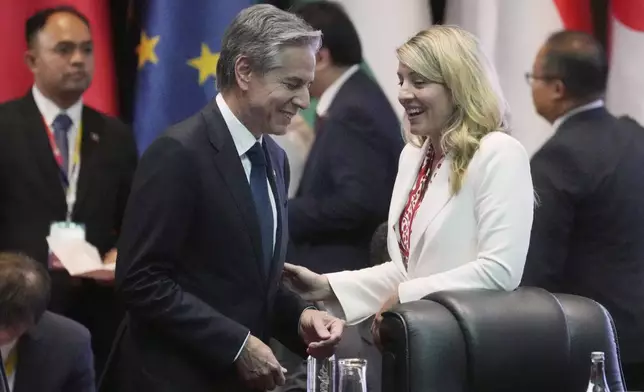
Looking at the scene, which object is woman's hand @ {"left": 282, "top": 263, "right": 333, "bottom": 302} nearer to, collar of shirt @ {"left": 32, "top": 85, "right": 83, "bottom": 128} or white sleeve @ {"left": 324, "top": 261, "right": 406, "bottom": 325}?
white sleeve @ {"left": 324, "top": 261, "right": 406, "bottom": 325}

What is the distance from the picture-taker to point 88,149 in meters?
3.92

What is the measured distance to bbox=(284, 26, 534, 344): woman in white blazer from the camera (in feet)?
7.76

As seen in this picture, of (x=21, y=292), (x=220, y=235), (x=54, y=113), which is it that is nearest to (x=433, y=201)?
(x=220, y=235)

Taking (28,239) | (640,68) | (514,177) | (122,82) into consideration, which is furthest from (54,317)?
(640,68)

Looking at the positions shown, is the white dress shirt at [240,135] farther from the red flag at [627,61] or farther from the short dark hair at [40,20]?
the red flag at [627,61]

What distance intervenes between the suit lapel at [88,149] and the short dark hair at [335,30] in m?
0.81

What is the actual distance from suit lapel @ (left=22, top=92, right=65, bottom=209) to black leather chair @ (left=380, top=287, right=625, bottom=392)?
196 cm

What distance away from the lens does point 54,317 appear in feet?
9.94

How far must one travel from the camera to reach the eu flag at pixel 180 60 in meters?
4.30

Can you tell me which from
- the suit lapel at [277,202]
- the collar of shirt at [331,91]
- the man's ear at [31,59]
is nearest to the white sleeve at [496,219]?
the suit lapel at [277,202]

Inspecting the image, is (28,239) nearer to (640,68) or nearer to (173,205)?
(173,205)

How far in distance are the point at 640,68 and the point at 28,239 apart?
95.1 inches

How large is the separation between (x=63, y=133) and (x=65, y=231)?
37 centimetres

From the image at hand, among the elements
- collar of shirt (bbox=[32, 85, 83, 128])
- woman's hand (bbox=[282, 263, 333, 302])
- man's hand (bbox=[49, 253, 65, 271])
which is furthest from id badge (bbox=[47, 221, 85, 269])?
woman's hand (bbox=[282, 263, 333, 302])
